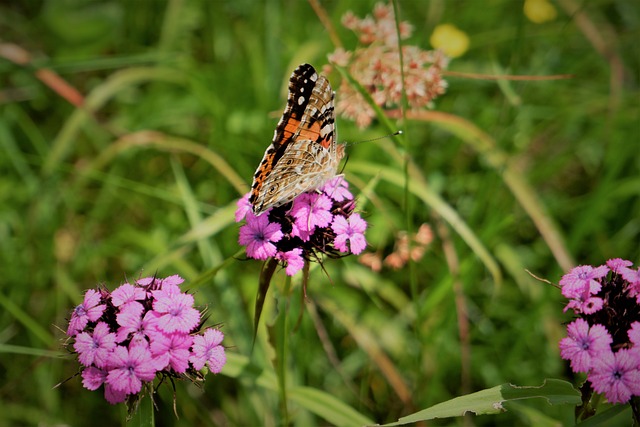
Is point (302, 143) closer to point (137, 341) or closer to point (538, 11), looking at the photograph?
point (137, 341)

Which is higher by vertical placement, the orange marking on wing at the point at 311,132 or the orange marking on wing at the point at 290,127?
the orange marking on wing at the point at 290,127

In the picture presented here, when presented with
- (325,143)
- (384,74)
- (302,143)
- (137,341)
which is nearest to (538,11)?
(384,74)

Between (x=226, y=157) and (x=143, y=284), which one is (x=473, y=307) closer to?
(x=226, y=157)

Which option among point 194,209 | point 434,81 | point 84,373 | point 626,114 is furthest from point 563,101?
point 84,373

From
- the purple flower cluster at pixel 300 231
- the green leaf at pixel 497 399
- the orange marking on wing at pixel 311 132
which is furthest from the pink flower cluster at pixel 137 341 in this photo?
the orange marking on wing at pixel 311 132

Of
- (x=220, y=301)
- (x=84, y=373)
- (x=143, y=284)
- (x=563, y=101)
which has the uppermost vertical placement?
(x=563, y=101)

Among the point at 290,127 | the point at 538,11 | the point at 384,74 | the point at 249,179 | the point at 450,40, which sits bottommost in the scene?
the point at 290,127

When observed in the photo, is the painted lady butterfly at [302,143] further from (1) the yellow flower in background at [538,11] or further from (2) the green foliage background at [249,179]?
(1) the yellow flower in background at [538,11]
